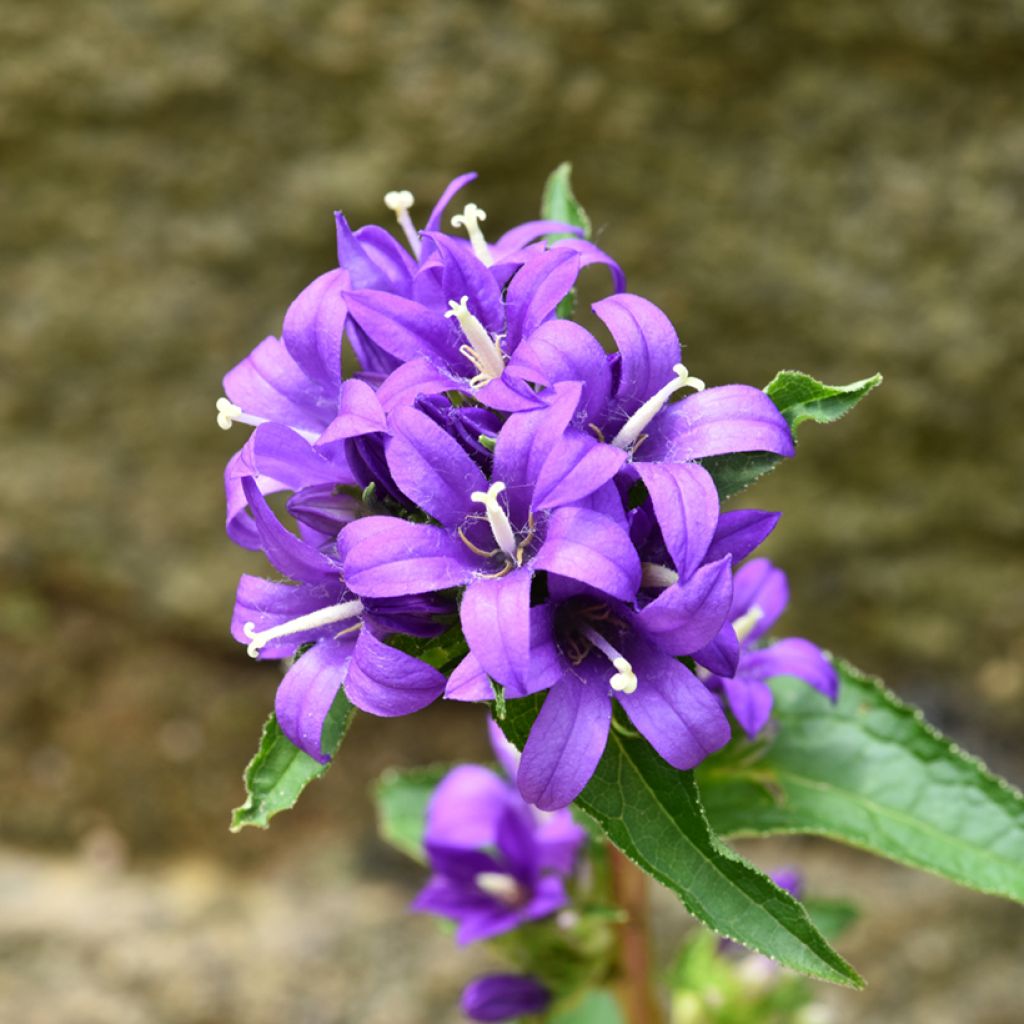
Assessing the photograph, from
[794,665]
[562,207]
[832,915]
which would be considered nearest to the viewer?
[794,665]

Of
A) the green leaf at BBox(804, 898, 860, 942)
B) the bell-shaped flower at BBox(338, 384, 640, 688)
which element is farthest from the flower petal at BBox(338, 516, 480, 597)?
the green leaf at BBox(804, 898, 860, 942)

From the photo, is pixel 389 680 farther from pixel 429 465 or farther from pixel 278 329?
pixel 278 329

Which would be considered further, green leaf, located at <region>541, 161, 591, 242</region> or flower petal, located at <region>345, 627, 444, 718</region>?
green leaf, located at <region>541, 161, 591, 242</region>

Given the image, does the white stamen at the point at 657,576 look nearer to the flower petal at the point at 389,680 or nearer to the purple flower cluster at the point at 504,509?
the purple flower cluster at the point at 504,509

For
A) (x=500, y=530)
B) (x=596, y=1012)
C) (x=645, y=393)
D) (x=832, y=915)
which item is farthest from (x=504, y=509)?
(x=596, y=1012)

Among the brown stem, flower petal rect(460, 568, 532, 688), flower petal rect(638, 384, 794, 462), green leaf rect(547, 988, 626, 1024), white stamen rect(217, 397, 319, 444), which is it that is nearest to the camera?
flower petal rect(460, 568, 532, 688)

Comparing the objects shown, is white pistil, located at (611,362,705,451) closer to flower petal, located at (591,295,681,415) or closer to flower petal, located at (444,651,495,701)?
flower petal, located at (591,295,681,415)

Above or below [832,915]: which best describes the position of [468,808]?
above
